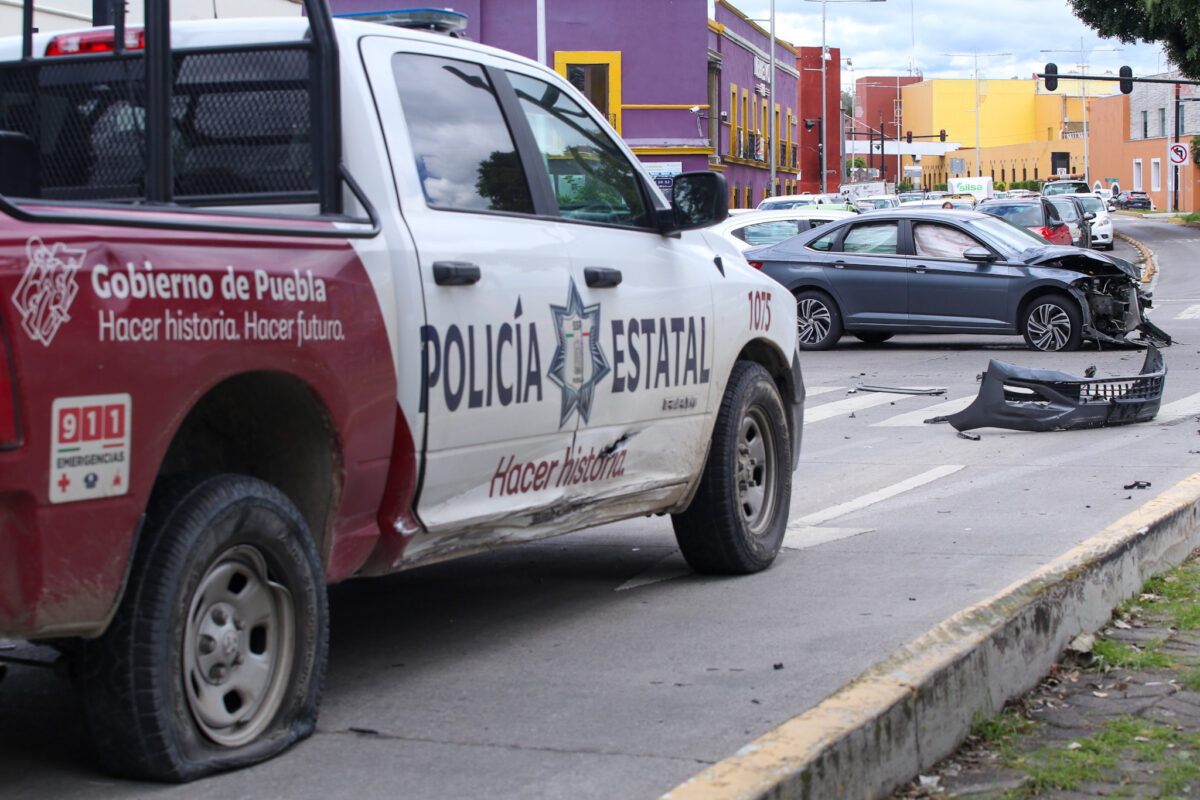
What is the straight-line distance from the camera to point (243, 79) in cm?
445

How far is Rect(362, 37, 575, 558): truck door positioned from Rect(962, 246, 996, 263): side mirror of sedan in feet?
46.9

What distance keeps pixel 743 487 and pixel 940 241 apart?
1322 cm

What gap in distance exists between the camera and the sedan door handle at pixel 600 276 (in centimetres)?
521

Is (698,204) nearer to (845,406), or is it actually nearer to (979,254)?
(845,406)

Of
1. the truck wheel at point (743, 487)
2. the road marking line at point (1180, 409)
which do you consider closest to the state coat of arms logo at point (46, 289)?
the truck wheel at point (743, 487)

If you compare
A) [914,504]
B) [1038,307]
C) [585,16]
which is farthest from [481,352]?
[585,16]

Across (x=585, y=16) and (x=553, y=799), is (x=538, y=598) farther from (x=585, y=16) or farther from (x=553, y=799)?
(x=585, y=16)

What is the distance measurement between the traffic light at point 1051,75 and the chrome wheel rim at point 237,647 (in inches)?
2008

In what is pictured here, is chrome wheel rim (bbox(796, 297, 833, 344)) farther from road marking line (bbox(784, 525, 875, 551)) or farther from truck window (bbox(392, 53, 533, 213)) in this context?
truck window (bbox(392, 53, 533, 213))

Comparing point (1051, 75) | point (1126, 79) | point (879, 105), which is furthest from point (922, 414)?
point (879, 105)

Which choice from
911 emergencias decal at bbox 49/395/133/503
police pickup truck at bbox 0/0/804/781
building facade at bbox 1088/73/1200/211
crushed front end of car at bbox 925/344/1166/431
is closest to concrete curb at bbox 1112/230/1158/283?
crushed front end of car at bbox 925/344/1166/431

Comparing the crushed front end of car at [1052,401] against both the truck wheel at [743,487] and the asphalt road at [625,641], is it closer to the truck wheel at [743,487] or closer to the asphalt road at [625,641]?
the asphalt road at [625,641]

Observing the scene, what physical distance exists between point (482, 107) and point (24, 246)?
6.97 feet

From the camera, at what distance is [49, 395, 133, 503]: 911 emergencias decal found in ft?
10.6
